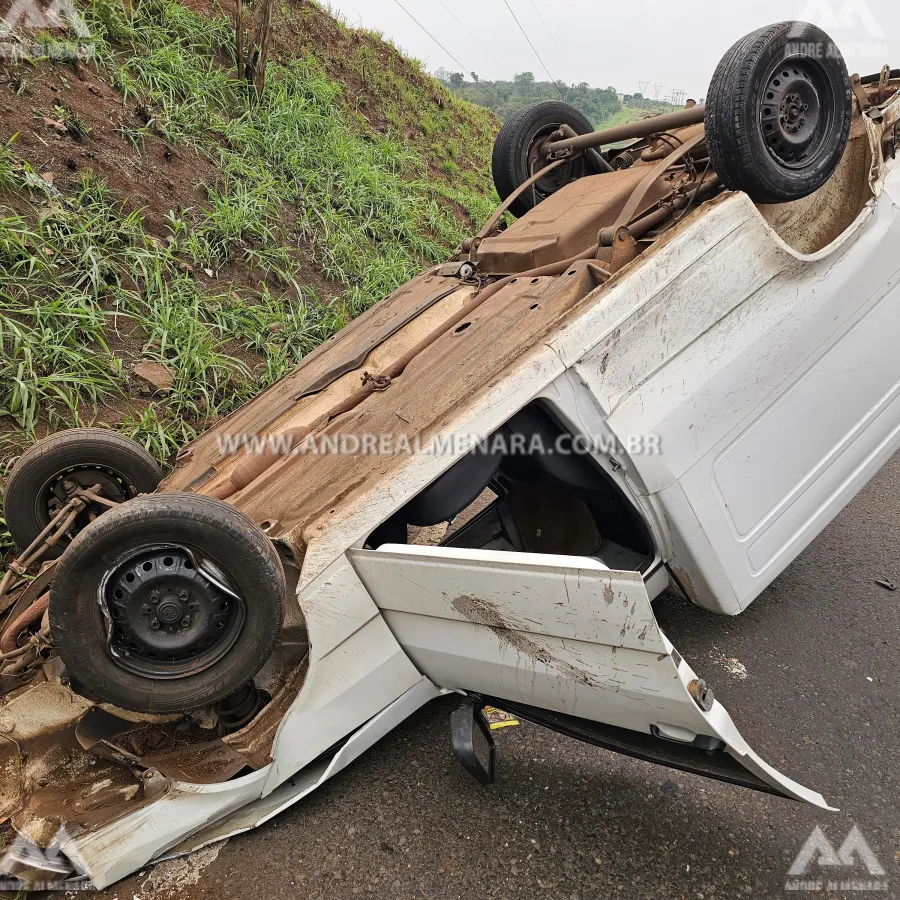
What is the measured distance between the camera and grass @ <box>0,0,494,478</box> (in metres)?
3.86

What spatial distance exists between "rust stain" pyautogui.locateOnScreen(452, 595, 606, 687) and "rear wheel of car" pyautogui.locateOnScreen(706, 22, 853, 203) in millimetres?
1541

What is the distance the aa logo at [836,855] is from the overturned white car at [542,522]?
395mm

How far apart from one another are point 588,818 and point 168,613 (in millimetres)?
1306

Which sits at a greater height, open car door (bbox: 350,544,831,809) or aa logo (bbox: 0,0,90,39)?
aa logo (bbox: 0,0,90,39)

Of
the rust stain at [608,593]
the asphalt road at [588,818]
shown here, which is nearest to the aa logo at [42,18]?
the asphalt road at [588,818]

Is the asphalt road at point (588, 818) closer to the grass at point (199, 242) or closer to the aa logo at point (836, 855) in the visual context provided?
the aa logo at point (836, 855)

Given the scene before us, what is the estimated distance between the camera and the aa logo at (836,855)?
1.68 meters

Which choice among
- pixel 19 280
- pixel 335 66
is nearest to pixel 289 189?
pixel 19 280

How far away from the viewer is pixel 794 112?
84.5 inches

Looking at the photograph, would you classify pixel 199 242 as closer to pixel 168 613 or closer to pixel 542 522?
pixel 542 522

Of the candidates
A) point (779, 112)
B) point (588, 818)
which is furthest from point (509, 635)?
point (779, 112)

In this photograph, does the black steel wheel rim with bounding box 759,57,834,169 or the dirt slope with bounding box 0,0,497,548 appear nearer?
the black steel wheel rim with bounding box 759,57,834,169

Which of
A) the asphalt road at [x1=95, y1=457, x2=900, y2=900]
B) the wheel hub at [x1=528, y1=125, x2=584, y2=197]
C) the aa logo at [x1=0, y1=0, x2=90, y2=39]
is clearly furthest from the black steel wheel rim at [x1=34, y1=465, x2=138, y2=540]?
the aa logo at [x1=0, y1=0, x2=90, y2=39]

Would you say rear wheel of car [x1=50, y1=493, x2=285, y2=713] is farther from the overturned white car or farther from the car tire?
the car tire
